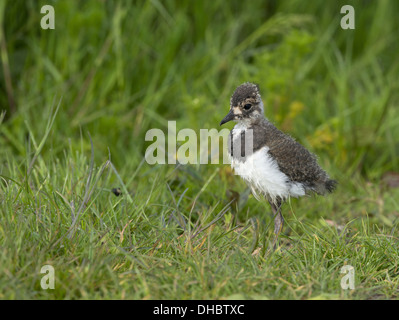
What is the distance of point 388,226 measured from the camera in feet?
15.1

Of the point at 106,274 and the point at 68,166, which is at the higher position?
the point at 68,166

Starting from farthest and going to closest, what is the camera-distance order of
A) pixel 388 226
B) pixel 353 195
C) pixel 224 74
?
pixel 224 74, pixel 353 195, pixel 388 226

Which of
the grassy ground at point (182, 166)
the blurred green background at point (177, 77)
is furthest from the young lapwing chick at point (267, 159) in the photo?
the blurred green background at point (177, 77)

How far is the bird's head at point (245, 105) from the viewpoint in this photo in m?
4.14

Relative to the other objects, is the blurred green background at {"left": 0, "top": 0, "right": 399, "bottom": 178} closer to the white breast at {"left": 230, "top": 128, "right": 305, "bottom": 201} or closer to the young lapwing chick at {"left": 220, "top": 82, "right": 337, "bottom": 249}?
the young lapwing chick at {"left": 220, "top": 82, "right": 337, "bottom": 249}

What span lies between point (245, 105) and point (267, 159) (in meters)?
0.48

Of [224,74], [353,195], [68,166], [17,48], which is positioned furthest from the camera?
[224,74]

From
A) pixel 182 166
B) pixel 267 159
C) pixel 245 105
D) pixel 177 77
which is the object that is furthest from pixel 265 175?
pixel 177 77

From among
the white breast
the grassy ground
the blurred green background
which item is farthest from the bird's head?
the blurred green background

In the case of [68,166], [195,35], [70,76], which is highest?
[195,35]

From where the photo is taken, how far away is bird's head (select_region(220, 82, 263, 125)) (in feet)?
13.6

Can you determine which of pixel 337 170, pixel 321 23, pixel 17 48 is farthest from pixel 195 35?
pixel 337 170

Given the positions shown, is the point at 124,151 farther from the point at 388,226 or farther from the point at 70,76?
the point at 388,226
